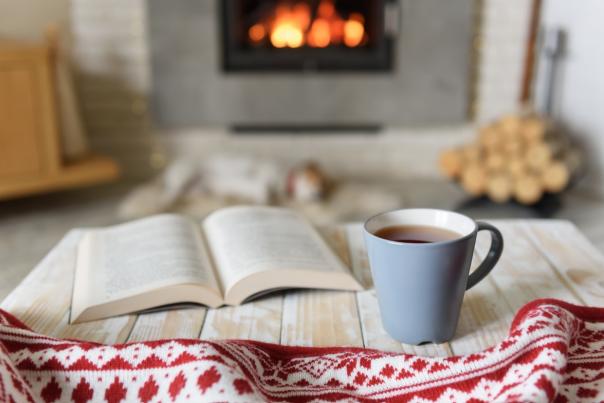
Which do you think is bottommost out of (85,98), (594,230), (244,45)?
(594,230)

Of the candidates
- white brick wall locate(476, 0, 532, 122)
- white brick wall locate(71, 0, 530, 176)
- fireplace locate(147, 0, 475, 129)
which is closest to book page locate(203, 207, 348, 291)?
fireplace locate(147, 0, 475, 129)

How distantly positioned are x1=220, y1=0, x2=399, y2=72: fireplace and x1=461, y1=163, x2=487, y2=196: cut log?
626mm

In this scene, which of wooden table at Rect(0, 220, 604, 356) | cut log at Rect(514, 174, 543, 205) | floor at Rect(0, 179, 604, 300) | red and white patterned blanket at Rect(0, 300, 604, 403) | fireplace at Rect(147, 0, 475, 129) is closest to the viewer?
red and white patterned blanket at Rect(0, 300, 604, 403)

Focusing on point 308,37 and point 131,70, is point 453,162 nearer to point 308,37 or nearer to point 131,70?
point 308,37

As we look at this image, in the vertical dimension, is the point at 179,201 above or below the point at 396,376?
below

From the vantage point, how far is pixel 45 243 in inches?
81.5

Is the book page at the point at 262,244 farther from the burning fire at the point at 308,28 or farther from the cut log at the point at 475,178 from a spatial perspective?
the burning fire at the point at 308,28

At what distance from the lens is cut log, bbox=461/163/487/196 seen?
2238 mm

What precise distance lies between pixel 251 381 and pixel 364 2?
2.29 m

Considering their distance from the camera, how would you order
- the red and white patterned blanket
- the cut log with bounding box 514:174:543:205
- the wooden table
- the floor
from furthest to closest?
the cut log with bounding box 514:174:543:205, the floor, the wooden table, the red and white patterned blanket

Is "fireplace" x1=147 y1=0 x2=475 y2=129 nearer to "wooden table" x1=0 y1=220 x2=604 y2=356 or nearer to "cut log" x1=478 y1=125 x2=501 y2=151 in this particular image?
"cut log" x1=478 y1=125 x2=501 y2=151

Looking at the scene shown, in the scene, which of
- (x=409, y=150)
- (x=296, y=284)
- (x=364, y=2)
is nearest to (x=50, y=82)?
(x=364, y=2)

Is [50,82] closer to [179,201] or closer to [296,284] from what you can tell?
[179,201]

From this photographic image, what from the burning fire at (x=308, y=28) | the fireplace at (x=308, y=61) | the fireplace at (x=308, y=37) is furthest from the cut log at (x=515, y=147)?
the burning fire at (x=308, y=28)
